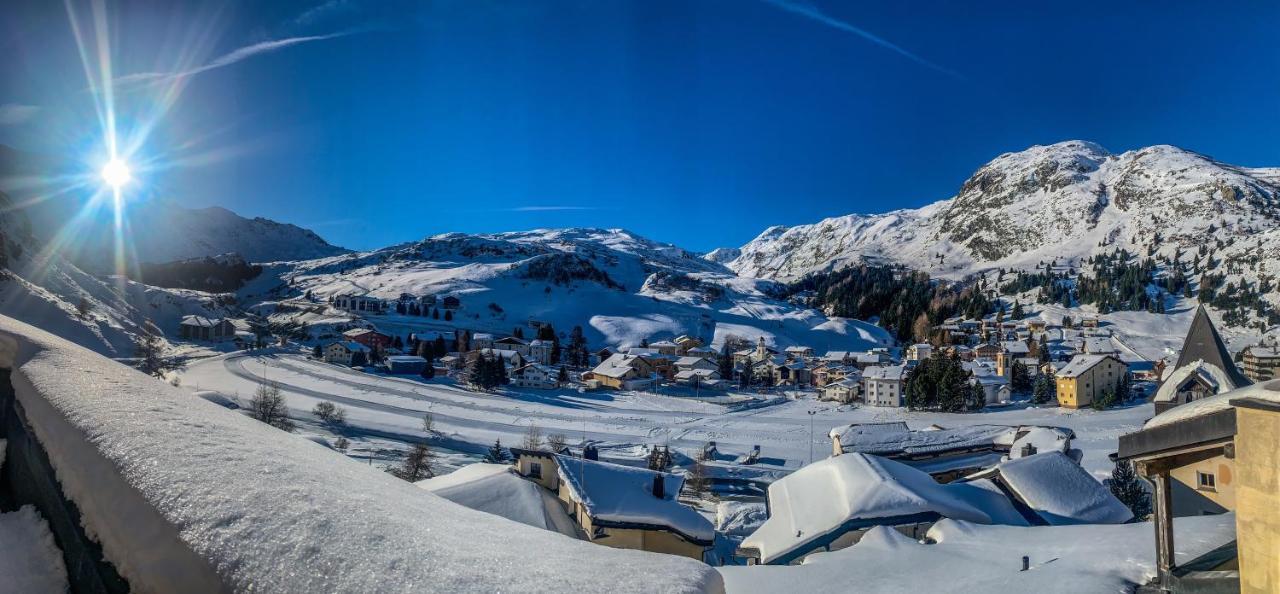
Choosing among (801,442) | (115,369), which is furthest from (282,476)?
(801,442)

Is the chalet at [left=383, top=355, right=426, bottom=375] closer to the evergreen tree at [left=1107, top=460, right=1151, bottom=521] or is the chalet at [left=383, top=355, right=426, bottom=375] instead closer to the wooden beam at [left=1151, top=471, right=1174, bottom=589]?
the evergreen tree at [left=1107, top=460, right=1151, bottom=521]

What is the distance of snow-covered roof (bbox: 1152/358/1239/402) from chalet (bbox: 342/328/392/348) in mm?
72021

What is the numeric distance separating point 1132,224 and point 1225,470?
18539 centimetres

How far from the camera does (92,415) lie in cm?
176

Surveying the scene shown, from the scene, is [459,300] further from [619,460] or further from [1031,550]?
[1031,550]

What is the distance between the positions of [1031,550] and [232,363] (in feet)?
208

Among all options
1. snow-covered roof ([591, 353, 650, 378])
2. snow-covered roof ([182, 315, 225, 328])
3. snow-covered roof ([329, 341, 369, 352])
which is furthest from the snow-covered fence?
snow-covered roof ([182, 315, 225, 328])

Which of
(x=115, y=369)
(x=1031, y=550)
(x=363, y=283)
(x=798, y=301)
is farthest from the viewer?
(x=798, y=301)

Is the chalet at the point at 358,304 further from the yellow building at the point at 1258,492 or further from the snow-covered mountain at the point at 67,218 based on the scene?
the yellow building at the point at 1258,492

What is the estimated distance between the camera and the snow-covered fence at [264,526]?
115 centimetres

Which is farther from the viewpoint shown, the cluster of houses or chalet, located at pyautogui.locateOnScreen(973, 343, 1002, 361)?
chalet, located at pyautogui.locateOnScreen(973, 343, 1002, 361)

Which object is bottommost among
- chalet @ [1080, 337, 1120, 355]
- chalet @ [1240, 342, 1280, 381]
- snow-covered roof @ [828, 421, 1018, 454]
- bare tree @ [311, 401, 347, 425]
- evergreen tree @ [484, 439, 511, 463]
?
evergreen tree @ [484, 439, 511, 463]

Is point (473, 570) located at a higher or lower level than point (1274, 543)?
higher

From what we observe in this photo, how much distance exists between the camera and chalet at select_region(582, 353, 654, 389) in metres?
62.7
